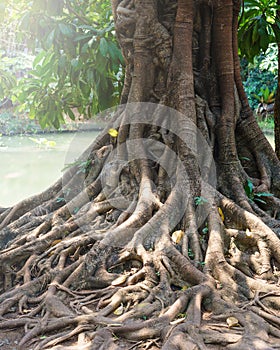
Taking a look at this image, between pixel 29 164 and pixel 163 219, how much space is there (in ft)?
28.8

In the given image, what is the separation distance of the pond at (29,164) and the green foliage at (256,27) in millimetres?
3271

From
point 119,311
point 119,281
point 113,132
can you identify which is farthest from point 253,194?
point 119,311

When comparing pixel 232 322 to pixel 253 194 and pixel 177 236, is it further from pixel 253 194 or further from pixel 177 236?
pixel 253 194

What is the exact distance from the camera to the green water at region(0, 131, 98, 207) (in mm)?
8203

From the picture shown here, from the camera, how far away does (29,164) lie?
11.0m

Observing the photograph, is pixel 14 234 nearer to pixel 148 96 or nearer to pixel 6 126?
pixel 148 96

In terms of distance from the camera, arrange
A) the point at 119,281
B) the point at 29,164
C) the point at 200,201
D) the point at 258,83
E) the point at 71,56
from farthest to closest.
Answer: the point at 258,83 → the point at 29,164 → the point at 71,56 → the point at 200,201 → the point at 119,281

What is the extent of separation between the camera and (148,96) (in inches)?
140

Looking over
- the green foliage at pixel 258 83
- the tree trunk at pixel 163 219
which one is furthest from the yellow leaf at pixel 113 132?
the green foliage at pixel 258 83

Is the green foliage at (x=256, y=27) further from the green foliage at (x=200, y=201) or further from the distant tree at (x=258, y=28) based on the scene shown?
the green foliage at (x=200, y=201)

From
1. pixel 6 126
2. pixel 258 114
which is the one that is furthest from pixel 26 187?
pixel 258 114

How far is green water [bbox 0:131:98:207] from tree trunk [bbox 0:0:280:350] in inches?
134

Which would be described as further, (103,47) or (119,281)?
(103,47)

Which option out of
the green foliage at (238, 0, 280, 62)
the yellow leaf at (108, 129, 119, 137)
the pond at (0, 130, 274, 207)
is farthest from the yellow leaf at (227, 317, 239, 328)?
the pond at (0, 130, 274, 207)
